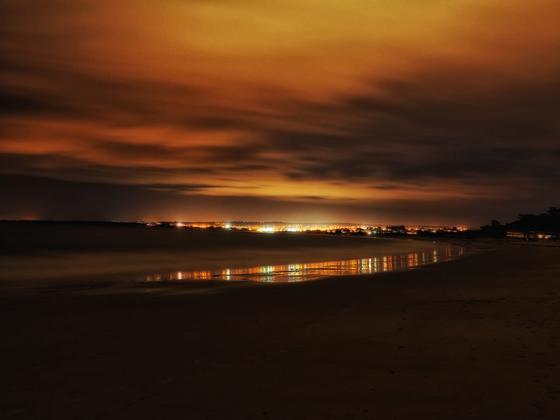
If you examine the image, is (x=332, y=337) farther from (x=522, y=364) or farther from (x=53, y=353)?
(x=53, y=353)

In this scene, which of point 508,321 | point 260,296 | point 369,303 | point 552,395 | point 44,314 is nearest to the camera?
point 552,395

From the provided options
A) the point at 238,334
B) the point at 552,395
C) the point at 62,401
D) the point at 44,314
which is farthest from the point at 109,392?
the point at 44,314

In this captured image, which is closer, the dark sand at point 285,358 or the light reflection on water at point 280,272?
the dark sand at point 285,358

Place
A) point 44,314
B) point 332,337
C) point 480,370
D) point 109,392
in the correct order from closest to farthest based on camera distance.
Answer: point 109,392 < point 480,370 < point 332,337 < point 44,314

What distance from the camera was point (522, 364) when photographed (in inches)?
310

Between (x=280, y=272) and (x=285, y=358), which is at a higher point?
(x=280, y=272)

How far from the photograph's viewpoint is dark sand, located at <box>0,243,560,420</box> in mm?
6359

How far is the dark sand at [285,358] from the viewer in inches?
250

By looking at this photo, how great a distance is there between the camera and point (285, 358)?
8.66 m

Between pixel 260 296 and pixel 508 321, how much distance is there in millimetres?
7980

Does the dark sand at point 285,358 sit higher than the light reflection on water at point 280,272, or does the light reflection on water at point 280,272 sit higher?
the light reflection on water at point 280,272

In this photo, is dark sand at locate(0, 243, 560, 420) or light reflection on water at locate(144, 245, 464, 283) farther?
light reflection on water at locate(144, 245, 464, 283)

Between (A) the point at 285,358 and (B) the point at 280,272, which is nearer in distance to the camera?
(A) the point at 285,358

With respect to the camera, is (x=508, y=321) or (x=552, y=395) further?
(x=508, y=321)
